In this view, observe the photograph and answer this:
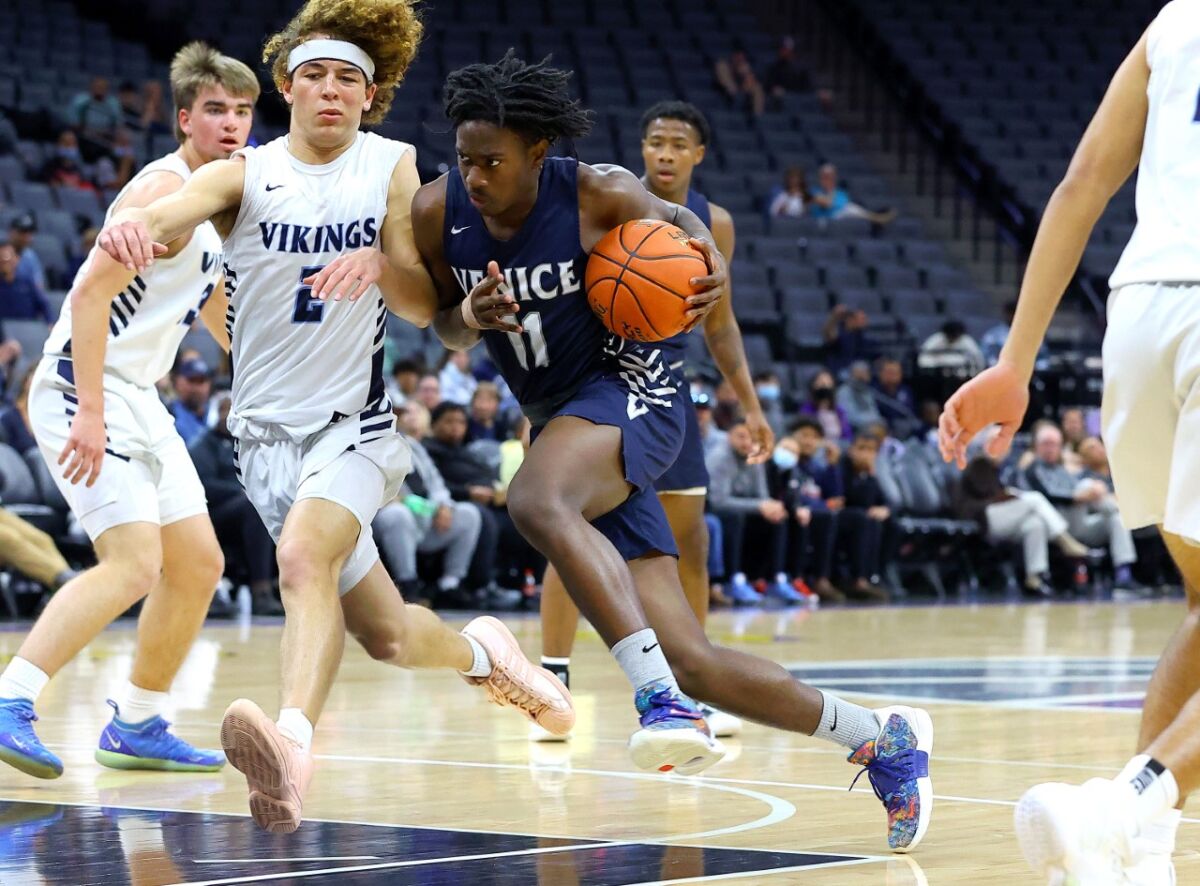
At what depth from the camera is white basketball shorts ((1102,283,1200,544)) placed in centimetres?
302

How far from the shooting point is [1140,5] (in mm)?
25094

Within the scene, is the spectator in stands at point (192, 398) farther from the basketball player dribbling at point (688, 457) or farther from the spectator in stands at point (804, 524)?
the basketball player dribbling at point (688, 457)


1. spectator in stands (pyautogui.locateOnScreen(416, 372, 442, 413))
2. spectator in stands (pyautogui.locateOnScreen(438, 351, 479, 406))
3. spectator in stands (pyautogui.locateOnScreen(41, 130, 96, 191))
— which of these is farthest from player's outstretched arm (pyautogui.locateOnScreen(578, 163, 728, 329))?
spectator in stands (pyautogui.locateOnScreen(41, 130, 96, 191))

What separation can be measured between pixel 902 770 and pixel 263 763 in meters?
1.31

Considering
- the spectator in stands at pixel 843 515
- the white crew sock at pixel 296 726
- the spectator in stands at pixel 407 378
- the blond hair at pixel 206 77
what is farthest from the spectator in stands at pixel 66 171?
the white crew sock at pixel 296 726

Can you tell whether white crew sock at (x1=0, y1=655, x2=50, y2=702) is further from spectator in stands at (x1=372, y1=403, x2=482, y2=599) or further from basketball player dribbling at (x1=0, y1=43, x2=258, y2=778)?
spectator in stands at (x1=372, y1=403, x2=482, y2=599)

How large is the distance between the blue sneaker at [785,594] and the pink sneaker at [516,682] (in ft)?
26.8

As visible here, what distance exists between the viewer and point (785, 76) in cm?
2172

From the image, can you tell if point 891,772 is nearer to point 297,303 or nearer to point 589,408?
point 589,408

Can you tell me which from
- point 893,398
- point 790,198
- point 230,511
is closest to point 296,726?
point 230,511

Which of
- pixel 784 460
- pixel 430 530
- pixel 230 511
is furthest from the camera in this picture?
pixel 784 460

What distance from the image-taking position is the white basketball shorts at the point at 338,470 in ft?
13.8

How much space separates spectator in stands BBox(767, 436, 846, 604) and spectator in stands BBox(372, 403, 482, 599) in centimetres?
266

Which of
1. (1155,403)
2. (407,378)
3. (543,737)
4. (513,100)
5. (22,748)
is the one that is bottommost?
(543,737)
